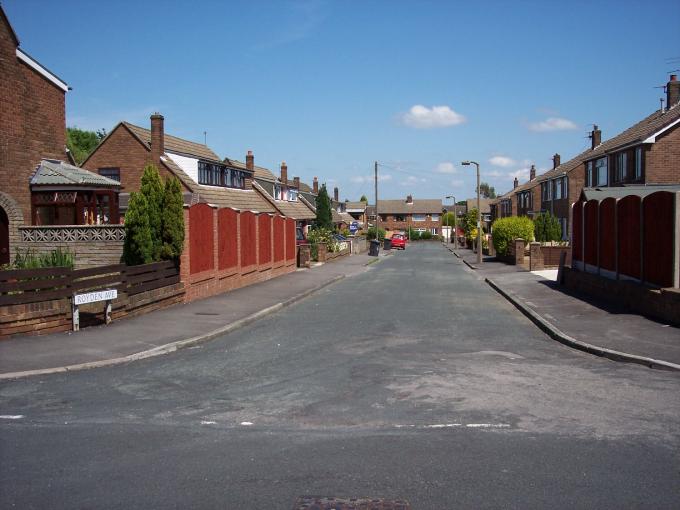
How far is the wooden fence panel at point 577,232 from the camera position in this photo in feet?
76.6

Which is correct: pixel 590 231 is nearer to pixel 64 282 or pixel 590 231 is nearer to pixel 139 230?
pixel 139 230

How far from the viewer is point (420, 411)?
753 centimetres

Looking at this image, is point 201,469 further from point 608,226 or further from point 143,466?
point 608,226

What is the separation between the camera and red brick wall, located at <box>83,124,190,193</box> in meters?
41.4

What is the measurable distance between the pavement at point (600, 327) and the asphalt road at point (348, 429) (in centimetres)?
45

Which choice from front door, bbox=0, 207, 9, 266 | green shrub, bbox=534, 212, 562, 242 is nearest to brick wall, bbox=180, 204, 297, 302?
front door, bbox=0, 207, 9, 266

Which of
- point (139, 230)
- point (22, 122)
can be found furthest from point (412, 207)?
point (139, 230)

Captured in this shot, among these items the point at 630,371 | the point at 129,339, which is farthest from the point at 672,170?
the point at 129,339

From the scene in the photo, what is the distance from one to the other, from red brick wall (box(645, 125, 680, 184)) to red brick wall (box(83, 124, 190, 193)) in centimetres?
2761

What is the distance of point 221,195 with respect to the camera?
43.9 meters

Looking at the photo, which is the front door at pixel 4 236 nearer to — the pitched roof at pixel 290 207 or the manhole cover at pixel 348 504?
the manhole cover at pixel 348 504

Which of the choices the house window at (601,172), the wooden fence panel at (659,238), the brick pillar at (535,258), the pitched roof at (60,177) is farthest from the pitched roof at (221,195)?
the wooden fence panel at (659,238)

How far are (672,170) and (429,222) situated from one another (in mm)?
106855

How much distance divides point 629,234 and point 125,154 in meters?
32.2
